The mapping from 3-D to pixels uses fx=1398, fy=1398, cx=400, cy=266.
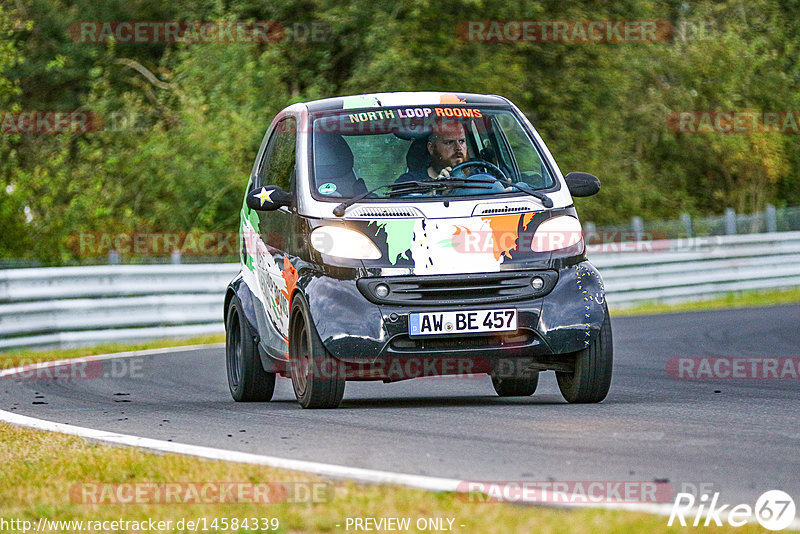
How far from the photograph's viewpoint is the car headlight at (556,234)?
7.99 meters

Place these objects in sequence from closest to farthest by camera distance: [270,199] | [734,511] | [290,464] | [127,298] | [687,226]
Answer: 1. [734,511]
2. [290,464]
3. [270,199]
4. [127,298]
5. [687,226]

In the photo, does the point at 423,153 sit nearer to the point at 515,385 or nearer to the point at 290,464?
the point at 515,385

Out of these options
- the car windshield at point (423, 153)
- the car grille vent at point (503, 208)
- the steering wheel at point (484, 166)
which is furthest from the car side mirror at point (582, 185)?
the car grille vent at point (503, 208)

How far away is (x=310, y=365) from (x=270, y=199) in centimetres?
122

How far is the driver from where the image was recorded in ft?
28.2

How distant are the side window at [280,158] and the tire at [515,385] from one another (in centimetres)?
199

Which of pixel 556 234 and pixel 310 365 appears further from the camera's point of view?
pixel 556 234

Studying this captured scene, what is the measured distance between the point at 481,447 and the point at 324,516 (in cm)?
172

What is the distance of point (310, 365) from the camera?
7.90m

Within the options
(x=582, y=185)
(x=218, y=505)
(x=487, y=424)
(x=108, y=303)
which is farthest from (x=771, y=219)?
(x=218, y=505)

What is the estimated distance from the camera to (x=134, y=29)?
1465 inches

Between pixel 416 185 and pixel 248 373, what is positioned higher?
pixel 416 185

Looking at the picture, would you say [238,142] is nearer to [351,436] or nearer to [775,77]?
[351,436]

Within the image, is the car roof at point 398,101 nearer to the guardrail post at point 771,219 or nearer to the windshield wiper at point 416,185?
the windshield wiper at point 416,185
